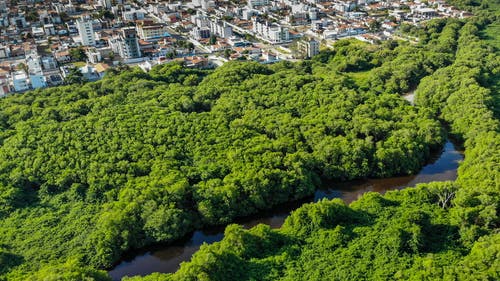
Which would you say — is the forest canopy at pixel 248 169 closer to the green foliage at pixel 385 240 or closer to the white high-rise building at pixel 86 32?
the green foliage at pixel 385 240

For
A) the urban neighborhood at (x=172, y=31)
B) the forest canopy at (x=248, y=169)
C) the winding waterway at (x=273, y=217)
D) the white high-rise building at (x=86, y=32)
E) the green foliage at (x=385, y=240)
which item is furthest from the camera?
the white high-rise building at (x=86, y=32)

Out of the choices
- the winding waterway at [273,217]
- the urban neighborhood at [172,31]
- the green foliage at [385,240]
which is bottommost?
the winding waterway at [273,217]

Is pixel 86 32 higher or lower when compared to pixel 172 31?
higher

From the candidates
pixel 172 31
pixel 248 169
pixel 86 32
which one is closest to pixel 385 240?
pixel 248 169

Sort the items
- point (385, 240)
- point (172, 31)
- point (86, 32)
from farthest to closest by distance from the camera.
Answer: point (172, 31), point (86, 32), point (385, 240)

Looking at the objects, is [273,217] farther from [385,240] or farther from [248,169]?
[385,240]

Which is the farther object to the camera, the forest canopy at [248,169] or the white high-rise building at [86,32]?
the white high-rise building at [86,32]

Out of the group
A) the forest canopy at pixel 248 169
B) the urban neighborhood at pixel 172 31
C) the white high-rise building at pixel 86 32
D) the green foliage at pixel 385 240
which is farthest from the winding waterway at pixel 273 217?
the white high-rise building at pixel 86 32

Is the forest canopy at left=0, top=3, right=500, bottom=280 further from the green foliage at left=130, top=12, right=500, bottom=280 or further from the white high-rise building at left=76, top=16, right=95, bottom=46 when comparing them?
the white high-rise building at left=76, top=16, right=95, bottom=46
